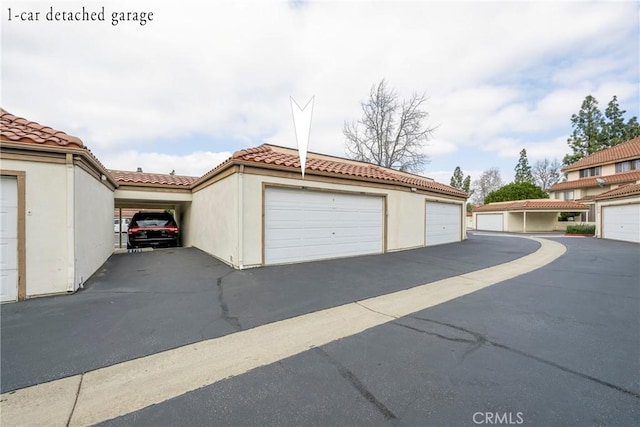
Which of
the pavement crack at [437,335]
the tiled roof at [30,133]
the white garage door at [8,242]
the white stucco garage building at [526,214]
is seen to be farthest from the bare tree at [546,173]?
the white garage door at [8,242]

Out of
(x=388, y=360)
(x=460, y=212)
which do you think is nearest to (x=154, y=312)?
(x=388, y=360)

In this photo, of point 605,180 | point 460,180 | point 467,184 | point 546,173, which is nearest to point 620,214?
point 605,180

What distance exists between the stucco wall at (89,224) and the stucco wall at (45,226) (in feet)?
0.68

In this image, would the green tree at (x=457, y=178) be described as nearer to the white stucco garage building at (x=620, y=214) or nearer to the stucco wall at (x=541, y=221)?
the stucco wall at (x=541, y=221)

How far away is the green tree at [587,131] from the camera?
36.1m

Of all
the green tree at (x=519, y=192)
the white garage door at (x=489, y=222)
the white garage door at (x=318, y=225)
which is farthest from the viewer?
the green tree at (x=519, y=192)

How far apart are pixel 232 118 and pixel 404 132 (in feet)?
59.3

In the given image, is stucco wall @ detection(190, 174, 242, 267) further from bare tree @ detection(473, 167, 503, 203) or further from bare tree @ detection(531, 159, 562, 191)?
bare tree @ detection(531, 159, 562, 191)

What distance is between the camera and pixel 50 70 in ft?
21.3

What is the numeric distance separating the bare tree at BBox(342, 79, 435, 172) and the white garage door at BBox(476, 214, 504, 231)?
12.2m

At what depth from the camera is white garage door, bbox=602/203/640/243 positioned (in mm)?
14336

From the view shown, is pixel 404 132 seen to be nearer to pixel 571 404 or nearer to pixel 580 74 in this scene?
pixel 580 74

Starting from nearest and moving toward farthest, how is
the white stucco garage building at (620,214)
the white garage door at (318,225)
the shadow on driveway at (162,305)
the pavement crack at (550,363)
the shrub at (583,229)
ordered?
the pavement crack at (550,363)
the shadow on driveway at (162,305)
the white garage door at (318,225)
the white stucco garage building at (620,214)
the shrub at (583,229)

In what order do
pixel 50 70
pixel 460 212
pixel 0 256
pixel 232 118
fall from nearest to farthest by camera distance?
1. pixel 0 256
2. pixel 50 70
3. pixel 232 118
4. pixel 460 212
